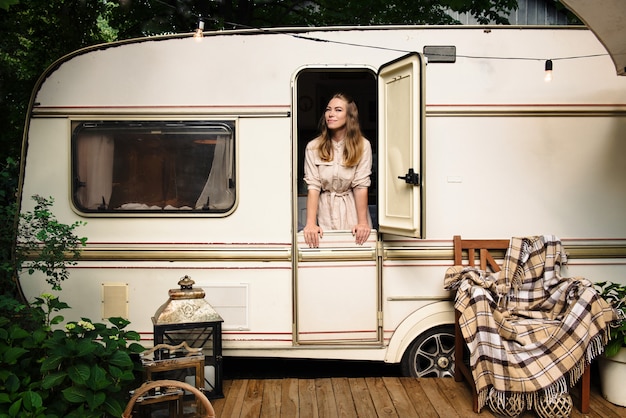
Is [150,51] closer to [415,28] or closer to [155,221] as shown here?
[155,221]

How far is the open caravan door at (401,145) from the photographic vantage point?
4.23 metres

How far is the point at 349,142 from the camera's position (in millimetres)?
5039

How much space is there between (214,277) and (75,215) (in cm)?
120

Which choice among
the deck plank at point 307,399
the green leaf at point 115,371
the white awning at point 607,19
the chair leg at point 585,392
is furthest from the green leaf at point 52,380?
the white awning at point 607,19

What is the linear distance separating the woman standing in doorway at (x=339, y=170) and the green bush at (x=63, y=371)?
1957mm

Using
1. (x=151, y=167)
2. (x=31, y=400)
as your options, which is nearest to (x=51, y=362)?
(x=31, y=400)

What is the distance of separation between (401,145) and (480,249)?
1046 mm

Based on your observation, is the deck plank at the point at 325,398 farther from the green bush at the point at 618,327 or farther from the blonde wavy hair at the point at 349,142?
the green bush at the point at 618,327

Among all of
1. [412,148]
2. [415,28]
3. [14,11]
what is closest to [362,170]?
[412,148]

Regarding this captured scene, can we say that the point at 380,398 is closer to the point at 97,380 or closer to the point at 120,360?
the point at 120,360

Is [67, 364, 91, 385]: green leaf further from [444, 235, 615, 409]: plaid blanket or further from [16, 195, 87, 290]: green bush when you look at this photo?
[444, 235, 615, 409]: plaid blanket

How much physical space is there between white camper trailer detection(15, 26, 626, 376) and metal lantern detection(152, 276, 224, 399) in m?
0.35

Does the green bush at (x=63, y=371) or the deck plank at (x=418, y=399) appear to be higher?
the green bush at (x=63, y=371)

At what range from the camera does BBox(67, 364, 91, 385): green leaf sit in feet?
10.9
